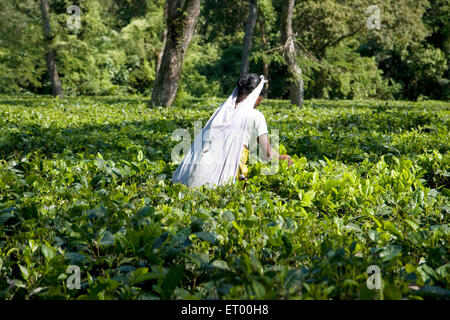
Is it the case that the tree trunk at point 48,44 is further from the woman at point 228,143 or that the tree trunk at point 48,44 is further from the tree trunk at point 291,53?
the woman at point 228,143

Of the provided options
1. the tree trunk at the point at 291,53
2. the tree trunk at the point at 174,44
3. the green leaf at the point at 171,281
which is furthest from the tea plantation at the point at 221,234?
the tree trunk at the point at 291,53

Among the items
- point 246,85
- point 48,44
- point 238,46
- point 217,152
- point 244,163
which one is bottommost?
point 244,163

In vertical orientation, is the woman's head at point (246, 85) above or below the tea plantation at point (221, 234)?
above

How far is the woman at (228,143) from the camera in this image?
4.15 m

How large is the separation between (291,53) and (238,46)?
19.5 metres

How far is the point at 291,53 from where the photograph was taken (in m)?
13.1

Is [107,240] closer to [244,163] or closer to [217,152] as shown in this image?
[217,152]

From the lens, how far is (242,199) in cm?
330

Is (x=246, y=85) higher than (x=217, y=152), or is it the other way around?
(x=246, y=85)

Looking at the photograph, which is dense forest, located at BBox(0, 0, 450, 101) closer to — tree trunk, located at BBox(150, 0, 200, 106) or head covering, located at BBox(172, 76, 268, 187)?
tree trunk, located at BBox(150, 0, 200, 106)

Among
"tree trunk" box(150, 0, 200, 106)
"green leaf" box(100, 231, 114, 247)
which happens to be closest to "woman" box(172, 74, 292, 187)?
"green leaf" box(100, 231, 114, 247)

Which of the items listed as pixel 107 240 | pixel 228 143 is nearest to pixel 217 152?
pixel 228 143
